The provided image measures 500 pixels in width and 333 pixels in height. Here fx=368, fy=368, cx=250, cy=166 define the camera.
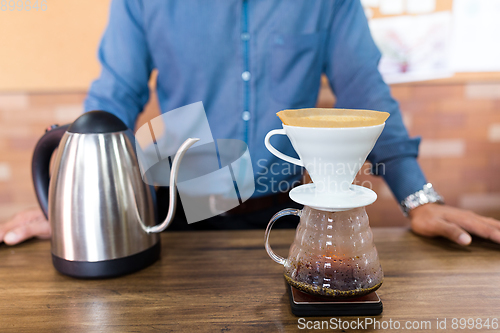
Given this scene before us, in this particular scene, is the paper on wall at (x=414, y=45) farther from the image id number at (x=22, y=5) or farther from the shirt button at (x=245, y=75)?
the image id number at (x=22, y=5)

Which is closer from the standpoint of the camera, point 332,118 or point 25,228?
point 332,118

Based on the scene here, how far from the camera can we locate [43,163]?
81cm

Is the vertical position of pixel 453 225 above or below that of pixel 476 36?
below

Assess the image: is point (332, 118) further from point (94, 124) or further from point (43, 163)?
point (43, 163)

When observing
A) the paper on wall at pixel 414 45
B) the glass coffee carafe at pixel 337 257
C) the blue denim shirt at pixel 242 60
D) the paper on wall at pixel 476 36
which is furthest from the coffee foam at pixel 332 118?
the paper on wall at pixel 476 36

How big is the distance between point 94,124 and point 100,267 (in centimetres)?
28

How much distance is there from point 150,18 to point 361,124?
3.13 feet

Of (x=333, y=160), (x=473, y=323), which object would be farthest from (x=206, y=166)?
(x=473, y=323)

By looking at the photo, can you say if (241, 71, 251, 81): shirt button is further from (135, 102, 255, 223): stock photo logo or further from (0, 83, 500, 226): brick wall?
(0, 83, 500, 226): brick wall

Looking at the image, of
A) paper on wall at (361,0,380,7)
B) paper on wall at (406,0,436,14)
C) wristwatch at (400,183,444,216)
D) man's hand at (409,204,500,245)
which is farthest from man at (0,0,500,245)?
paper on wall at (406,0,436,14)

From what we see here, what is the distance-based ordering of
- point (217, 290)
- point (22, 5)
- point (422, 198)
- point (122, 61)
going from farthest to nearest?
point (22, 5), point (122, 61), point (422, 198), point (217, 290)

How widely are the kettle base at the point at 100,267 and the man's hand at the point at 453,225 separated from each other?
2.21ft

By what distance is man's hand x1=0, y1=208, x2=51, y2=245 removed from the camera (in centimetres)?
88

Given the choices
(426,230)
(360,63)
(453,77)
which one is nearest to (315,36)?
(360,63)
